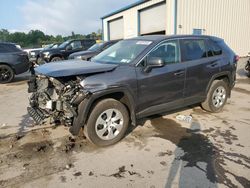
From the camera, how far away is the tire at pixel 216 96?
20.0ft

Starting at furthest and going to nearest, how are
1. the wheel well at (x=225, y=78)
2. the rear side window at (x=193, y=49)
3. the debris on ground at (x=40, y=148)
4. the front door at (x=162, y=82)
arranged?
the wheel well at (x=225, y=78) < the rear side window at (x=193, y=49) < the front door at (x=162, y=82) < the debris on ground at (x=40, y=148)

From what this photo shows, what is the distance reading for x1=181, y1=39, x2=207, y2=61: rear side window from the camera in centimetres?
535

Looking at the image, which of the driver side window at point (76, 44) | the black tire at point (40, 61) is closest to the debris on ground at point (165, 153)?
the black tire at point (40, 61)

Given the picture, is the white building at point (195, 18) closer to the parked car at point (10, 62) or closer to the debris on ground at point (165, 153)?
the parked car at point (10, 62)

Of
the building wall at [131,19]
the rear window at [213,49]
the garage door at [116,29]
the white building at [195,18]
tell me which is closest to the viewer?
the rear window at [213,49]

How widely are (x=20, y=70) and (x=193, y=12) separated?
12820 millimetres

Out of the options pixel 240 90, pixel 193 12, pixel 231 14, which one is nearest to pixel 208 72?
pixel 240 90

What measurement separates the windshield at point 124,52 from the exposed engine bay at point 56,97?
1.11 meters

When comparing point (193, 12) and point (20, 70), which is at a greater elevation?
point (193, 12)

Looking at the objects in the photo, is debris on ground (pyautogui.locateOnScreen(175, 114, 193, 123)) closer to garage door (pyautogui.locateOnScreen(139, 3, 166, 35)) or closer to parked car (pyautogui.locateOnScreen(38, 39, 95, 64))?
parked car (pyautogui.locateOnScreen(38, 39, 95, 64))

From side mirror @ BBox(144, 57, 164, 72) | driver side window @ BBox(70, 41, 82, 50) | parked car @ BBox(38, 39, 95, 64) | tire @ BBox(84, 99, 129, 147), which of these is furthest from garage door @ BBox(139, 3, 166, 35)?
tire @ BBox(84, 99, 129, 147)

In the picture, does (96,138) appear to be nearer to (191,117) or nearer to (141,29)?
(191,117)

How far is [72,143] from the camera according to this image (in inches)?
Result: 179

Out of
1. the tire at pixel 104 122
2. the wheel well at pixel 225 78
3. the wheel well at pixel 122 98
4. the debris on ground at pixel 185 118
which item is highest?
the wheel well at pixel 225 78
